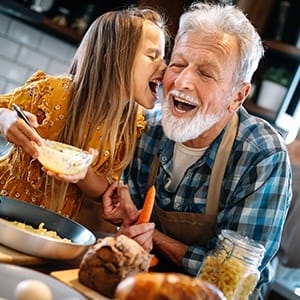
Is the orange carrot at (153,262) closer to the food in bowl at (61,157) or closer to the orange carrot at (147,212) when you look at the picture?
the orange carrot at (147,212)

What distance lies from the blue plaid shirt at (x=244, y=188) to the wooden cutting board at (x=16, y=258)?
18.2 inches

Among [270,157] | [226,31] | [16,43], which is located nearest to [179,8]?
[16,43]

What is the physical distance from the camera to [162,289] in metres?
0.66

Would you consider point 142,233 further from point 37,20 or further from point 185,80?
point 37,20

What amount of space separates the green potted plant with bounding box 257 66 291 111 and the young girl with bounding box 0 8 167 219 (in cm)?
154

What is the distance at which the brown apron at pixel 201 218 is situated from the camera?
144cm

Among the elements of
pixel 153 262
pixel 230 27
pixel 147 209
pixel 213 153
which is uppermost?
pixel 230 27

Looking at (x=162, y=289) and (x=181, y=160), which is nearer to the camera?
(x=162, y=289)

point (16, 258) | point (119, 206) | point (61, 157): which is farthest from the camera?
point (119, 206)

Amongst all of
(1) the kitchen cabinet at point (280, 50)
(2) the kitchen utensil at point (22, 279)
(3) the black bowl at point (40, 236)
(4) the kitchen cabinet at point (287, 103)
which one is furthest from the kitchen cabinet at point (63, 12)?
(2) the kitchen utensil at point (22, 279)

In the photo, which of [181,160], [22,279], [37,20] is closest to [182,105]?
[181,160]

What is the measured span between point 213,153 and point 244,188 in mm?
151

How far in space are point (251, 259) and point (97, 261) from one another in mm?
325

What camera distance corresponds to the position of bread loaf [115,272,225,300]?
0.65 metres
